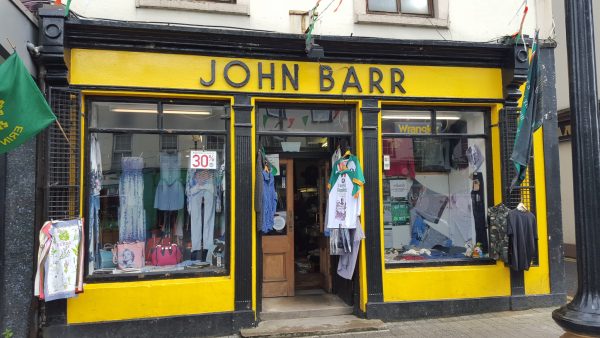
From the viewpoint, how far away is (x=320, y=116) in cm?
699

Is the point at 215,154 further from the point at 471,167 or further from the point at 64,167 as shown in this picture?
the point at 471,167

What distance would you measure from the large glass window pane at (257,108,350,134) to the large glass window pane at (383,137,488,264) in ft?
2.78

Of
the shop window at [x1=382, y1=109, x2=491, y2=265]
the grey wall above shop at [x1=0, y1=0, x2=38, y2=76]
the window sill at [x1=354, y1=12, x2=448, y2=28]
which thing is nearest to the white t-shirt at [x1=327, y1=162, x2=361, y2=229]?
the shop window at [x1=382, y1=109, x2=491, y2=265]

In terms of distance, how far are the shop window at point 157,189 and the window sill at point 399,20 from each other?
Result: 8.27ft

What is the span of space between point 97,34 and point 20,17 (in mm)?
915

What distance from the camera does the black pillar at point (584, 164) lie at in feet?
11.8

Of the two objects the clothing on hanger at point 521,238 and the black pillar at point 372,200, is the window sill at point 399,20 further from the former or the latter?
the clothing on hanger at point 521,238

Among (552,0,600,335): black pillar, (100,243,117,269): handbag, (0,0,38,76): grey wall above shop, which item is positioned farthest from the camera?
(100,243,117,269): handbag

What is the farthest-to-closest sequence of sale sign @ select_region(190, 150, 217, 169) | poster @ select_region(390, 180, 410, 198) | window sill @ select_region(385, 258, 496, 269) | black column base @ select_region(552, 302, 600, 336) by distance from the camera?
poster @ select_region(390, 180, 410, 198) < window sill @ select_region(385, 258, 496, 269) < sale sign @ select_region(190, 150, 217, 169) < black column base @ select_region(552, 302, 600, 336)

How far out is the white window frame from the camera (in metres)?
6.94

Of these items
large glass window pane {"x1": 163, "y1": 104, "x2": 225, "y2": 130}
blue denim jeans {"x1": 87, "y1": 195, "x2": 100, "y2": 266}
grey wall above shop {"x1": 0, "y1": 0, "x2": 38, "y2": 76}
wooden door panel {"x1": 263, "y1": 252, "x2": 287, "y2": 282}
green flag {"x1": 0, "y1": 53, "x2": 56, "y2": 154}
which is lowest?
wooden door panel {"x1": 263, "y1": 252, "x2": 287, "y2": 282}

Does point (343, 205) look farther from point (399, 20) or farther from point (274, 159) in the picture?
point (399, 20)

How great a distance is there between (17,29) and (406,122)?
5440mm

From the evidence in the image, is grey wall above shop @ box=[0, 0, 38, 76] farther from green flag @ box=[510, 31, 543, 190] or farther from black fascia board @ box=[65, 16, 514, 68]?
green flag @ box=[510, 31, 543, 190]
